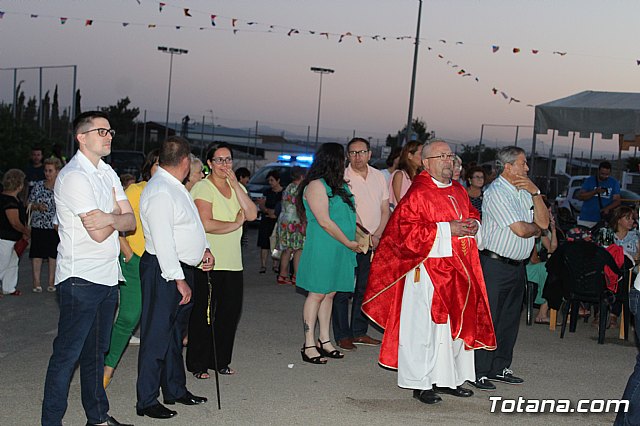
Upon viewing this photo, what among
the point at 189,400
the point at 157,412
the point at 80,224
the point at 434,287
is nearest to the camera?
the point at 80,224

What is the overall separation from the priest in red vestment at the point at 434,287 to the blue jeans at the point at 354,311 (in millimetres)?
1846

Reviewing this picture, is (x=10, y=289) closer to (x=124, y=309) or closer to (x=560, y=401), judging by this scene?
(x=124, y=309)

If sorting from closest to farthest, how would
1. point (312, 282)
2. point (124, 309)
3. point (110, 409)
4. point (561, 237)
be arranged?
point (110, 409) → point (124, 309) → point (312, 282) → point (561, 237)

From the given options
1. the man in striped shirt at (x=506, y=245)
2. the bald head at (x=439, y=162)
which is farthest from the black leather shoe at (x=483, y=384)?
the bald head at (x=439, y=162)

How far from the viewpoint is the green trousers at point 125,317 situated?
6938mm

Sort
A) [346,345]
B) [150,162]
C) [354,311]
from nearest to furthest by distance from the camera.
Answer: [150,162], [346,345], [354,311]

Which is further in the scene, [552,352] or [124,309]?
[552,352]

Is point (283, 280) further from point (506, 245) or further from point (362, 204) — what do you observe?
point (506, 245)

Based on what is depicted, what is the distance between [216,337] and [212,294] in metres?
0.41

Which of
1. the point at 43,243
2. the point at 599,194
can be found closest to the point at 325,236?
the point at 43,243

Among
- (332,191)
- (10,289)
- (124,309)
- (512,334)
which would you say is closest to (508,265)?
(512,334)

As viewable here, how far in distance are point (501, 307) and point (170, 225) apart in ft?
10.4

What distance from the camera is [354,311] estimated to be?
9.33m

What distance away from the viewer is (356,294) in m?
9.27
